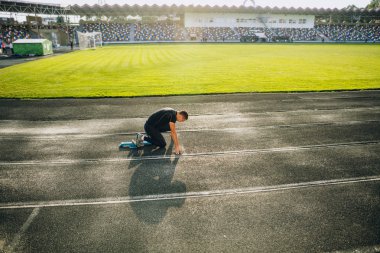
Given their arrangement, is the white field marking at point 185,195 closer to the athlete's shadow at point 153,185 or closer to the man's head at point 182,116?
the athlete's shadow at point 153,185

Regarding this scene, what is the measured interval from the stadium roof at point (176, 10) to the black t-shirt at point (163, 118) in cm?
6247

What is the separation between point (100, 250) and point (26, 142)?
614 centimetres

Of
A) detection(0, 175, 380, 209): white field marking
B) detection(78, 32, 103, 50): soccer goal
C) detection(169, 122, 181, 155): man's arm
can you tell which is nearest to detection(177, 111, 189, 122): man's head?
detection(169, 122, 181, 155): man's arm

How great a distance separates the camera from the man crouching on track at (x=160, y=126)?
297 inches

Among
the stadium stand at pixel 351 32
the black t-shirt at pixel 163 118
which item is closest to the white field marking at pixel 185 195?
the black t-shirt at pixel 163 118

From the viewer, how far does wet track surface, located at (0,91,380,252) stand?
188 inches

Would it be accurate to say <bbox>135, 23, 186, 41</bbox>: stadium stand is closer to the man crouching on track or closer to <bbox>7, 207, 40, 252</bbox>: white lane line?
the man crouching on track

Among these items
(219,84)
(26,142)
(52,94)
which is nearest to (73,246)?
(26,142)

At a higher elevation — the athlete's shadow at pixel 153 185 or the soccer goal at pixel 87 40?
the soccer goal at pixel 87 40

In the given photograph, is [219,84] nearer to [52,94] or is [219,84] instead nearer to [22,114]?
[52,94]

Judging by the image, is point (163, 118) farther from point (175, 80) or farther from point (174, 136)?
point (175, 80)

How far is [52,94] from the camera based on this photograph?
14.3 m

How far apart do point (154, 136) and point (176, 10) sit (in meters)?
68.3

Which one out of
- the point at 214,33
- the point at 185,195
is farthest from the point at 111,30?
the point at 185,195
